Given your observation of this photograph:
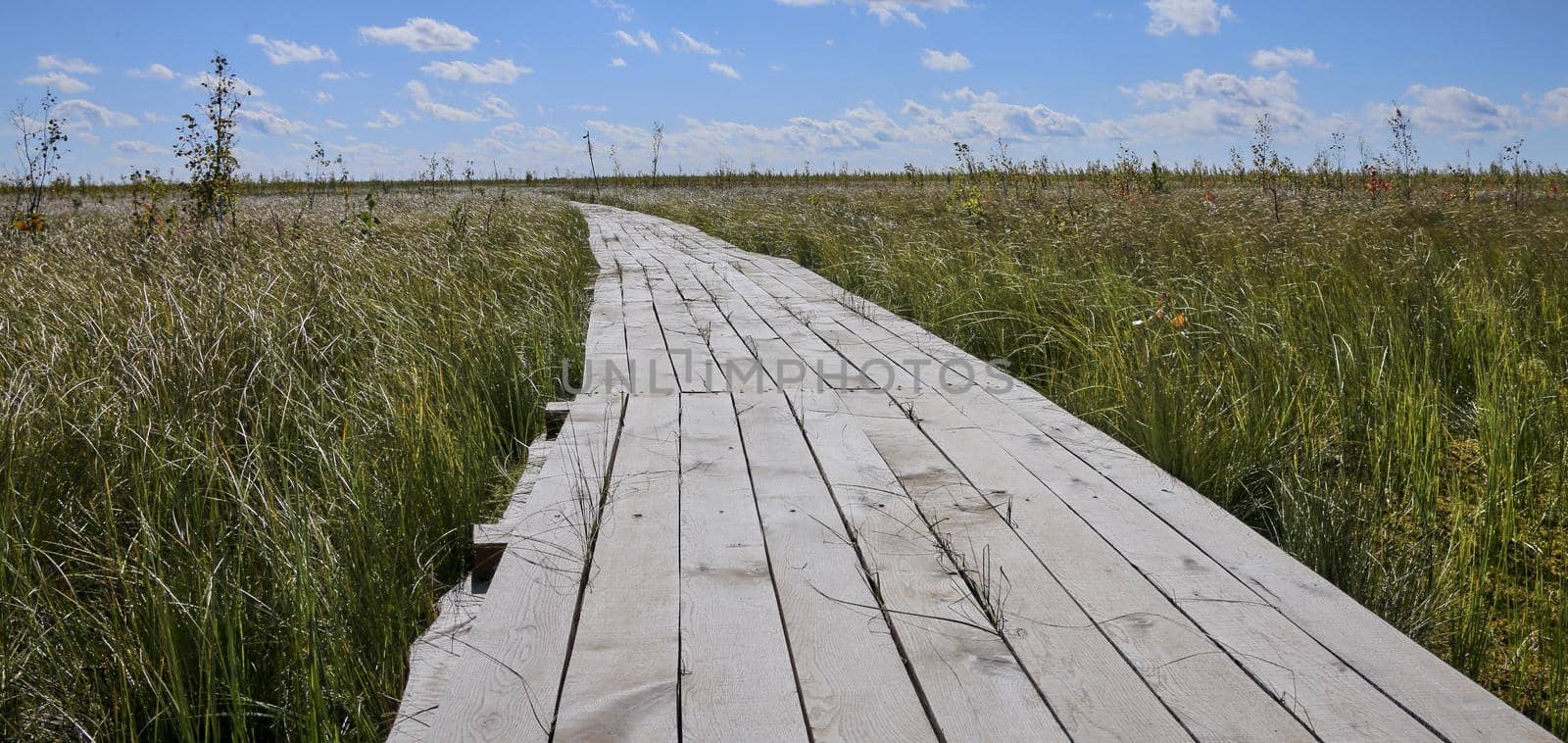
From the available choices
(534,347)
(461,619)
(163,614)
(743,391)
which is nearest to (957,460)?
(743,391)

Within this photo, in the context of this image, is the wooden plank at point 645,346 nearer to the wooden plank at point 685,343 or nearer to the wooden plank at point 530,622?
the wooden plank at point 685,343

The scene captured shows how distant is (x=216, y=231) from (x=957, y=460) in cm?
746

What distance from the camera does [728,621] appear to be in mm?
1553

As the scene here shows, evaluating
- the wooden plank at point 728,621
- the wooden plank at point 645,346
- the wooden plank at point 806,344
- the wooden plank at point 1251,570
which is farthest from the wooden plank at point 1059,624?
the wooden plank at point 645,346

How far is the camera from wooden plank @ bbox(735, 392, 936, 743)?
1.31m

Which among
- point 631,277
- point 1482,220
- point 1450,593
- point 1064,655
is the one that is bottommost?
point 1450,593

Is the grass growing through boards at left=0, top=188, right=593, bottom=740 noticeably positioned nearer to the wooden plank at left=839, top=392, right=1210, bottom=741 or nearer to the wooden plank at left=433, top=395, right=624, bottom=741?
the wooden plank at left=433, top=395, right=624, bottom=741

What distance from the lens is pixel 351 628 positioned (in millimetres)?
1821

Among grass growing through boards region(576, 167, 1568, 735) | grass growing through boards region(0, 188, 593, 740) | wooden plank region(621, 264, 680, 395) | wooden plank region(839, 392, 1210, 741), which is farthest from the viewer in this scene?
wooden plank region(621, 264, 680, 395)

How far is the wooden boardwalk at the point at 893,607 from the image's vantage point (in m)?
1.31

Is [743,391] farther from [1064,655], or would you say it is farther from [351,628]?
[1064,655]

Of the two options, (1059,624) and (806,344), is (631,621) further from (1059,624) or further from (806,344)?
(806,344)

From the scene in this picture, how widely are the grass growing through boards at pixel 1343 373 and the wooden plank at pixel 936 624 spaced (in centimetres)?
86

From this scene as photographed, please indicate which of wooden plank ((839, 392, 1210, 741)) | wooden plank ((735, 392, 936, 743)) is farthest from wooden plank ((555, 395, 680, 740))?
wooden plank ((839, 392, 1210, 741))
